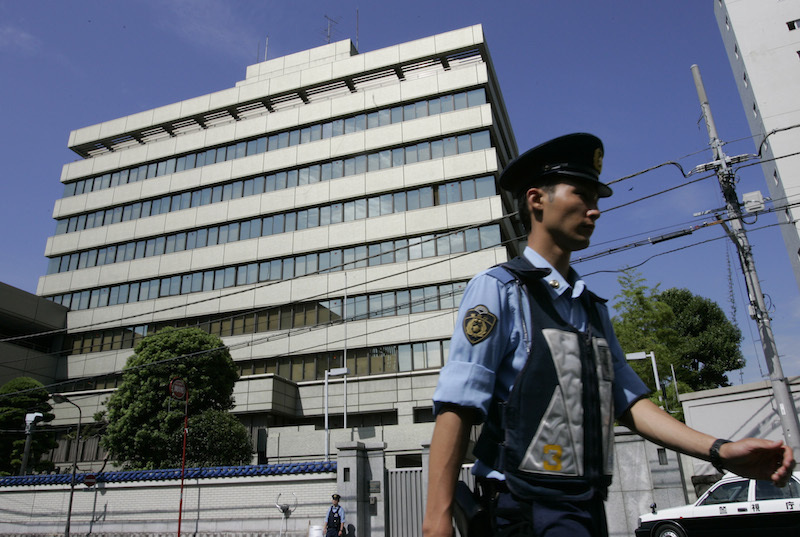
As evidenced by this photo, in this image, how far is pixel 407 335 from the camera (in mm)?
29688

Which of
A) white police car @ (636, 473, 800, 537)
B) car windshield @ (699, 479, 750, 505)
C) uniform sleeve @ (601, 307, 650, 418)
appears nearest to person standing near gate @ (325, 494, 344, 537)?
white police car @ (636, 473, 800, 537)

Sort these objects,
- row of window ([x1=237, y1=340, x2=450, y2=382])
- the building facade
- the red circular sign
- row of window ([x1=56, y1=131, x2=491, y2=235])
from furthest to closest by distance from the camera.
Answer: the building facade, row of window ([x1=56, y1=131, x2=491, y2=235]), row of window ([x1=237, y1=340, x2=450, y2=382]), the red circular sign

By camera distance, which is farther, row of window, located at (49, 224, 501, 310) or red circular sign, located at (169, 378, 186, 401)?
row of window, located at (49, 224, 501, 310)

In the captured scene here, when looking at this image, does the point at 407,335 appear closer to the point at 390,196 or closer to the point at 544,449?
the point at 390,196

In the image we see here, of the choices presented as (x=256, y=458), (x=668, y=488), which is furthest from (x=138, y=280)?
(x=668, y=488)

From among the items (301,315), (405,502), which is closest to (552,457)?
(405,502)

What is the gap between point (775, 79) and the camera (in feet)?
110

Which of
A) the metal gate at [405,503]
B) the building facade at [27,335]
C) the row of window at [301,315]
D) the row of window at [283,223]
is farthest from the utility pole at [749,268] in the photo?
the building facade at [27,335]

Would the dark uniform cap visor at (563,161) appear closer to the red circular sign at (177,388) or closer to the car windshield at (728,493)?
the car windshield at (728,493)

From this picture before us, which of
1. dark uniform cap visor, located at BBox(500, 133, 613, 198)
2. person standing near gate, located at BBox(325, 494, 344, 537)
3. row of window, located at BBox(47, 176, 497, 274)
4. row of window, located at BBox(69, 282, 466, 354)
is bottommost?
person standing near gate, located at BBox(325, 494, 344, 537)

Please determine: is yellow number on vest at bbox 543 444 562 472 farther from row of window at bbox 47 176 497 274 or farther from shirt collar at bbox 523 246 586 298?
row of window at bbox 47 176 497 274

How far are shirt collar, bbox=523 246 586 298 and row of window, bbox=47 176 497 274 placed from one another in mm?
28929

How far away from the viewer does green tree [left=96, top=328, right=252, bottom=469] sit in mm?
20922

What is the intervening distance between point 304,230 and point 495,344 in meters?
32.5
